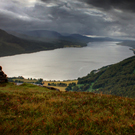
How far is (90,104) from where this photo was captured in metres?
9.62

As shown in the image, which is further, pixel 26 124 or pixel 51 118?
pixel 51 118

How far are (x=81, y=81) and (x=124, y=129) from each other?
18100cm

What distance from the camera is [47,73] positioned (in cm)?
19900

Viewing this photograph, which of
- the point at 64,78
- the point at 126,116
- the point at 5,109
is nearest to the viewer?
the point at 126,116

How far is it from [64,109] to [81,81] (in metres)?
179

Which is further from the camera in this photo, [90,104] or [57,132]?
[90,104]

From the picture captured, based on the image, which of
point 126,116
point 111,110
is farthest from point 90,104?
point 126,116

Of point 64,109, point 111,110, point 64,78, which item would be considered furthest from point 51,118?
point 64,78

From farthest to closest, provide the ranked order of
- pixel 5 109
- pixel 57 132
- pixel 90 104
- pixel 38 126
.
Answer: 1. pixel 90 104
2. pixel 5 109
3. pixel 38 126
4. pixel 57 132

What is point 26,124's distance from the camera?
6.43 m

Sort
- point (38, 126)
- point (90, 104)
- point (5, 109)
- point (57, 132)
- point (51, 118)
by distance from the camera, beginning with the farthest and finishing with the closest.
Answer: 1. point (90, 104)
2. point (5, 109)
3. point (51, 118)
4. point (38, 126)
5. point (57, 132)

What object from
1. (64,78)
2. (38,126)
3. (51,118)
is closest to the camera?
(38,126)

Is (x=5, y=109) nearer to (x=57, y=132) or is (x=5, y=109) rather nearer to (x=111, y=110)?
(x=57, y=132)

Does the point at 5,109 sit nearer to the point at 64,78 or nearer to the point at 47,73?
the point at 64,78
